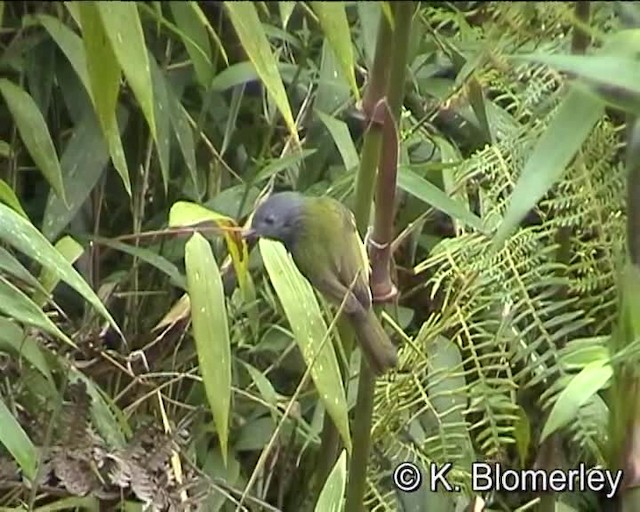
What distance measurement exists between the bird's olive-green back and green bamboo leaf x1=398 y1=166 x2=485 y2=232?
14 cm

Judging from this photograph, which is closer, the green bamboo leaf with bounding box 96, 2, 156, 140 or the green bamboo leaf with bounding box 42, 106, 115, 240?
the green bamboo leaf with bounding box 96, 2, 156, 140

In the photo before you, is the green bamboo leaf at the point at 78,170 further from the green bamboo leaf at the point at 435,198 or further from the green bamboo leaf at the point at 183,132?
the green bamboo leaf at the point at 435,198

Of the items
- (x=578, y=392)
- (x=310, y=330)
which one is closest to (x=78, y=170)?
(x=310, y=330)

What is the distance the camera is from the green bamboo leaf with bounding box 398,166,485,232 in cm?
69

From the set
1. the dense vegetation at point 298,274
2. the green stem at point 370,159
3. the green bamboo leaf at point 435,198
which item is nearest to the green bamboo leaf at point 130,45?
the dense vegetation at point 298,274

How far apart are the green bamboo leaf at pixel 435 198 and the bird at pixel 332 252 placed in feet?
0.40

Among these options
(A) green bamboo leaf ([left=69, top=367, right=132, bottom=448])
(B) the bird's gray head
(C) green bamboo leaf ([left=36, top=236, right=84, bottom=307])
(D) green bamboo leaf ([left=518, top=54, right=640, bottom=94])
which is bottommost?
(A) green bamboo leaf ([left=69, top=367, right=132, bottom=448])

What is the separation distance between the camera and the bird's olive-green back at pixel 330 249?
1.81 ft

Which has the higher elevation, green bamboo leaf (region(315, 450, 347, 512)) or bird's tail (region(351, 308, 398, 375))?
bird's tail (region(351, 308, 398, 375))

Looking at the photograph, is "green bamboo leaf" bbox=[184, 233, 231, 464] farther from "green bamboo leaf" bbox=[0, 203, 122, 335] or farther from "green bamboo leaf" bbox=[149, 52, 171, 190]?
"green bamboo leaf" bbox=[149, 52, 171, 190]

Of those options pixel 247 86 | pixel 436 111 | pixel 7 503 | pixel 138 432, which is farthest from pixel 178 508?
pixel 247 86

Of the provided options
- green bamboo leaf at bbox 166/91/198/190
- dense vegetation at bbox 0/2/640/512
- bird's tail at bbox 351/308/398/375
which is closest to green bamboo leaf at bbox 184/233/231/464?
dense vegetation at bbox 0/2/640/512

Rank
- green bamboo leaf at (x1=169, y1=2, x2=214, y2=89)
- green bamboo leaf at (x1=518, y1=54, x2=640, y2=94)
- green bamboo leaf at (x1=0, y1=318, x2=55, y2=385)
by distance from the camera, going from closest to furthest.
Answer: green bamboo leaf at (x1=518, y1=54, x2=640, y2=94), green bamboo leaf at (x1=0, y1=318, x2=55, y2=385), green bamboo leaf at (x1=169, y1=2, x2=214, y2=89)

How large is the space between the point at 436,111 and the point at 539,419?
20 cm
